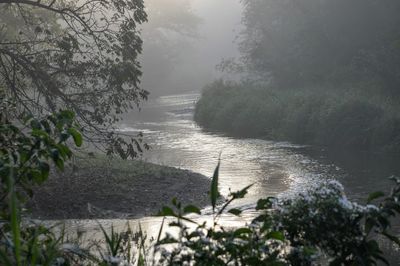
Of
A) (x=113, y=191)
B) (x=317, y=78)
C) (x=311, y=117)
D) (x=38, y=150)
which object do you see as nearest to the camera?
(x=38, y=150)

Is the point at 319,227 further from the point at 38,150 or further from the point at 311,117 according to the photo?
the point at 311,117

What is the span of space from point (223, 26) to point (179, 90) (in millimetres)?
35954

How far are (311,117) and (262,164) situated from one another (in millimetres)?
6505

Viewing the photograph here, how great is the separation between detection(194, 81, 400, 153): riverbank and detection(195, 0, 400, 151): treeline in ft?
0.13

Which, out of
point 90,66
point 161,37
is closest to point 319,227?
point 90,66

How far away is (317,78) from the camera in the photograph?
35.2 m

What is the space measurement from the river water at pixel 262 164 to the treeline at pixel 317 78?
1580 mm

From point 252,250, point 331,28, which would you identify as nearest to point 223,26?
point 331,28

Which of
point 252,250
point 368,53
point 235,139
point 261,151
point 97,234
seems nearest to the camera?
point 252,250

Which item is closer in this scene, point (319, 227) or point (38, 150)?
point (319, 227)

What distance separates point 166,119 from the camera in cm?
3497

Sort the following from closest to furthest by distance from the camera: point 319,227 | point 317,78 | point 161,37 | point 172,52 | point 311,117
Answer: point 319,227, point 311,117, point 317,78, point 161,37, point 172,52

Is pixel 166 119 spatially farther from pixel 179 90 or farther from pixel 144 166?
pixel 179 90

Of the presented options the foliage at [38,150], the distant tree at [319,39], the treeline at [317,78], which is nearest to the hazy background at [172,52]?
the distant tree at [319,39]
